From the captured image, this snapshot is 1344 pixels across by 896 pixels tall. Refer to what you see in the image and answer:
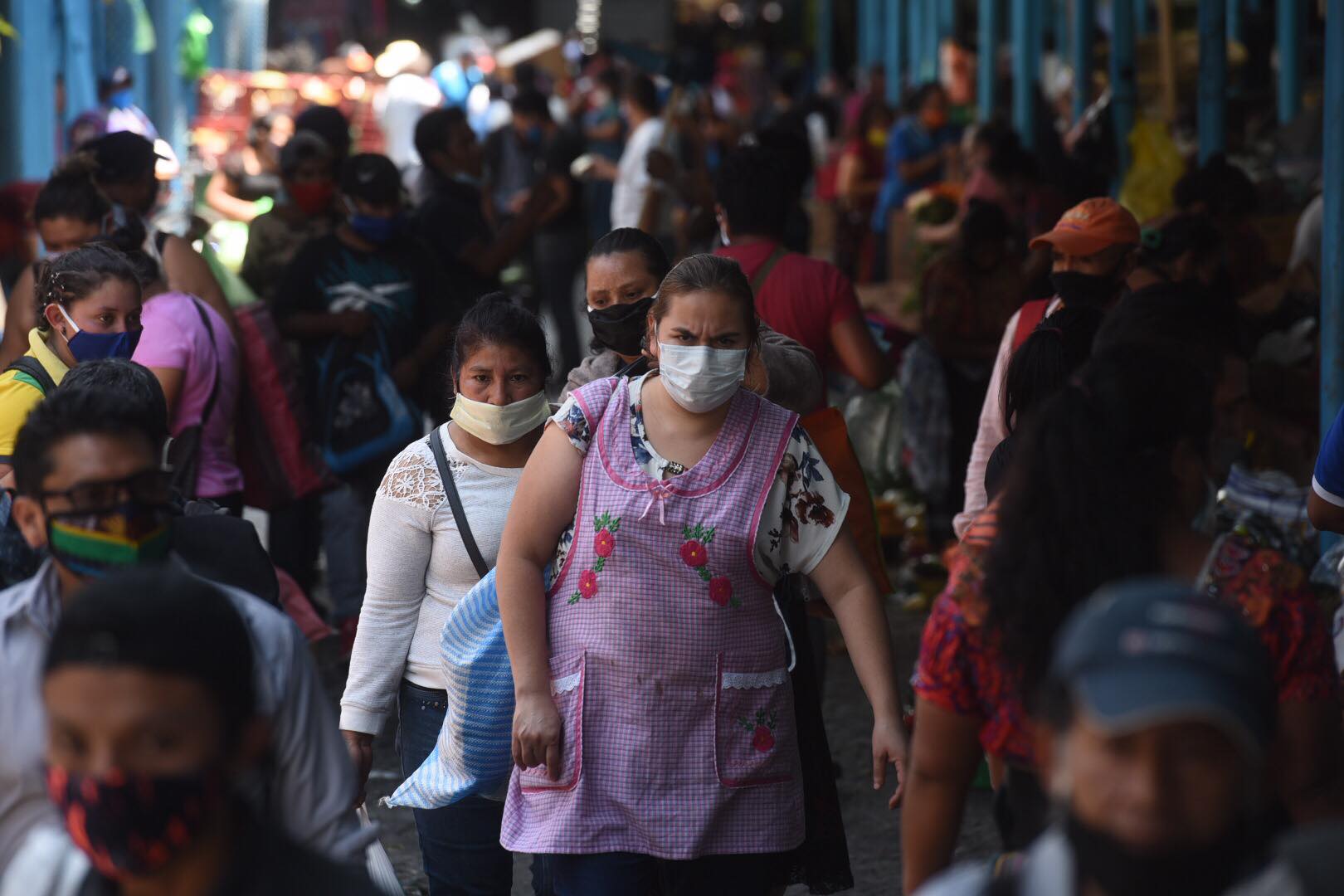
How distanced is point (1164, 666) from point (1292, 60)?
13465mm

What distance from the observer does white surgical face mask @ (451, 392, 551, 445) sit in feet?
13.3

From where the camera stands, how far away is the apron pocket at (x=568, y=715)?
346cm

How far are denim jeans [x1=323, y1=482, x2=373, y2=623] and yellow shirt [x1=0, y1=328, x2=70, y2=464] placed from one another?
254cm

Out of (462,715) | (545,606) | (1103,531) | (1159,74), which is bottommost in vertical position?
(462,715)

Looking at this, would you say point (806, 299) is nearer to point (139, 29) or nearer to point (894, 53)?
point (139, 29)

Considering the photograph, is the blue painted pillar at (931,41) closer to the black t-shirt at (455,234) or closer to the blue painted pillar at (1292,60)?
the blue painted pillar at (1292,60)

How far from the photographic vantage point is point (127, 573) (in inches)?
91.0

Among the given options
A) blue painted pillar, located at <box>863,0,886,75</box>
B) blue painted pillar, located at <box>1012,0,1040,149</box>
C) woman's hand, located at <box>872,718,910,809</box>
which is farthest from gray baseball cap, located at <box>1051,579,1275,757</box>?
blue painted pillar, located at <box>863,0,886,75</box>

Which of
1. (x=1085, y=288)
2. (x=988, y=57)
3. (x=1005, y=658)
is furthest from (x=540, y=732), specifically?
(x=988, y=57)

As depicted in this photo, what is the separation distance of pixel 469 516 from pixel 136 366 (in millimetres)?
766

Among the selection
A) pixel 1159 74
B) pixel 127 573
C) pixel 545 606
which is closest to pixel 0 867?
pixel 127 573

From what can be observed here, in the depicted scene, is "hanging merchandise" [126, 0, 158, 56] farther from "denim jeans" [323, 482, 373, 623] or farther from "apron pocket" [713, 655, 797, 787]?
"apron pocket" [713, 655, 797, 787]

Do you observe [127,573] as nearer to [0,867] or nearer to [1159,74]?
[0,867]

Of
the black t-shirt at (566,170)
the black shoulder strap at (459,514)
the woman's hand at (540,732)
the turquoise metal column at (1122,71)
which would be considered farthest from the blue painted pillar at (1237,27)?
the woman's hand at (540,732)
